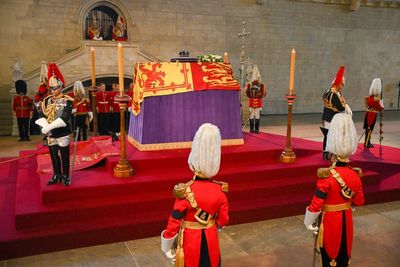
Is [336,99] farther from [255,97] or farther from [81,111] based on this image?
[81,111]

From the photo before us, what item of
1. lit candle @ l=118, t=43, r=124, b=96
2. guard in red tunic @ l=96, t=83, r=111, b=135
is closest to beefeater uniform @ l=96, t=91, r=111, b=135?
guard in red tunic @ l=96, t=83, r=111, b=135

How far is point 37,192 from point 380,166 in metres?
6.14

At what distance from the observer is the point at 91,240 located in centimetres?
415

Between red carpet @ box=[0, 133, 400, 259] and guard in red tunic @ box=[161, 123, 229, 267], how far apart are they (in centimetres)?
183

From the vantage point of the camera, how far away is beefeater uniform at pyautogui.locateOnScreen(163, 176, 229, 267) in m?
2.57

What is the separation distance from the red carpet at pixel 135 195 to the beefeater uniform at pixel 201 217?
1.85 meters

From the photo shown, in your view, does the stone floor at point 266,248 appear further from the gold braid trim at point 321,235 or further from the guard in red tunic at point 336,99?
the guard in red tunic at point 336,99

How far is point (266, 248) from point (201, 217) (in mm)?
1948

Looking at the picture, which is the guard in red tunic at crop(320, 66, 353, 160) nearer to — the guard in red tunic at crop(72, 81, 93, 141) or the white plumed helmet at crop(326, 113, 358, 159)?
the white plumed helmet at crop(326, 113, 358, 159)

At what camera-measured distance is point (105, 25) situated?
48.3 ft

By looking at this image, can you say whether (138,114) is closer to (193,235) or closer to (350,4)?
(193,235)

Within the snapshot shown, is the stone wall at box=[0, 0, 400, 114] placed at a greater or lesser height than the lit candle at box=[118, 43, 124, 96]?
greater

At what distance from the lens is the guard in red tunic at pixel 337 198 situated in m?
2.99

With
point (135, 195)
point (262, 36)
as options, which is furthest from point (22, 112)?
point (262, 36)
